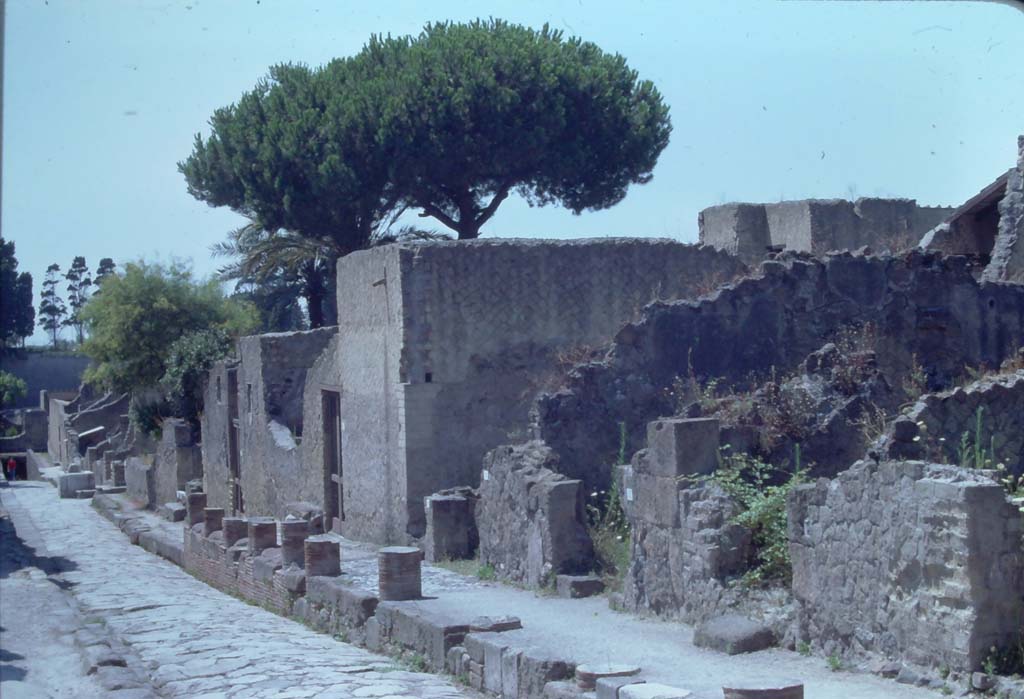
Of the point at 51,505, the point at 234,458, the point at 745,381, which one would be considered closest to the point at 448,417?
the point at 745,381

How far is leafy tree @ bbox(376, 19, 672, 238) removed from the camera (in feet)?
84.1

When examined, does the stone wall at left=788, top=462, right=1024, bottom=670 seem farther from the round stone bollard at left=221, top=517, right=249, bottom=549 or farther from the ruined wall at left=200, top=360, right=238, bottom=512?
the ruined wall at left=200, top=360, right=238, bottom=512

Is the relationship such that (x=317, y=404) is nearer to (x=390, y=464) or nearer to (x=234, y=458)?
(x=390, y=464)

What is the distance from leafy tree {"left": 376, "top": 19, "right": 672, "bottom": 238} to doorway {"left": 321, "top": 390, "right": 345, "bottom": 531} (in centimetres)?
999

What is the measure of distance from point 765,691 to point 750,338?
6.34 metres

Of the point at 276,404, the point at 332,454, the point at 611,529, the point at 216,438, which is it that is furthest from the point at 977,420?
the point at 216,438

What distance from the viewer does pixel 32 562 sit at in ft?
53.5

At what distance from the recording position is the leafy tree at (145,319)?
106 ft

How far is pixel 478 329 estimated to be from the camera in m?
14.0

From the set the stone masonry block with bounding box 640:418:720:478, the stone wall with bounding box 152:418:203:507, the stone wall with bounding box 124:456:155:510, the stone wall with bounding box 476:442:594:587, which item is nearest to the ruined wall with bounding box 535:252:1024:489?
the stone wall with bounding box 476:442:594:587

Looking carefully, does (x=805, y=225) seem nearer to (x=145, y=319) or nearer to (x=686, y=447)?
(x=686, y=447)

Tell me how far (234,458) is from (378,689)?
15.0 metres

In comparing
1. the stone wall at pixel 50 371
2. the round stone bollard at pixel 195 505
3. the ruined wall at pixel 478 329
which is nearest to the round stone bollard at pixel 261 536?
the ruined wall at pixel 478 329

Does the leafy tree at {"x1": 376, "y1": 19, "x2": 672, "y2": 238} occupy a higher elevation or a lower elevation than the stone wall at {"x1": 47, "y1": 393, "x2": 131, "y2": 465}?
higher
